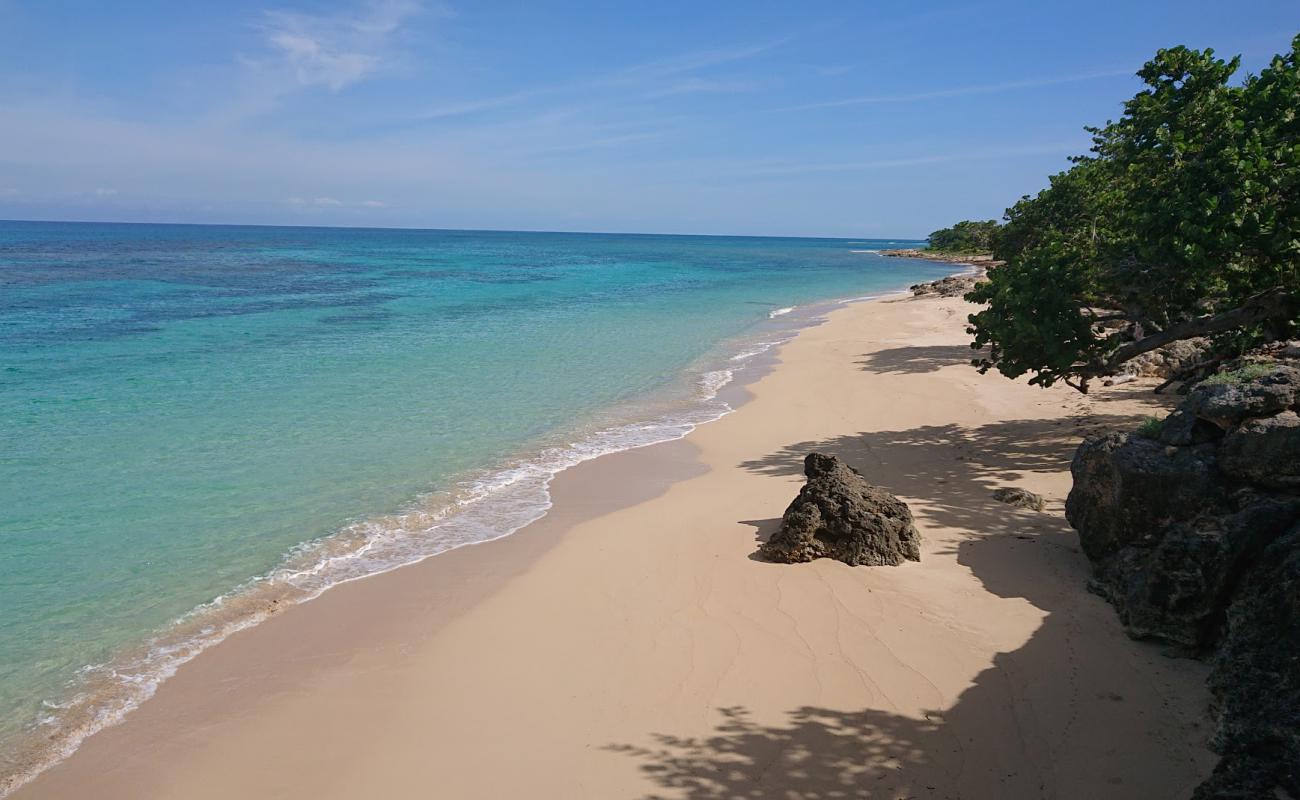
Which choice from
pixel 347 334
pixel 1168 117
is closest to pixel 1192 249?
pixel 1168 117

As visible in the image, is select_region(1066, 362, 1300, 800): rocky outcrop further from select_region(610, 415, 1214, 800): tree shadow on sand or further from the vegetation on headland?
the vegetation on headland

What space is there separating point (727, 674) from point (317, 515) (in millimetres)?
6550

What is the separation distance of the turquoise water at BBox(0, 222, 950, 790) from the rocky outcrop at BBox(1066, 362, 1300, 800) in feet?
22.8

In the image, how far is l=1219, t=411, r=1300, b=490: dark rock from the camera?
6.19m

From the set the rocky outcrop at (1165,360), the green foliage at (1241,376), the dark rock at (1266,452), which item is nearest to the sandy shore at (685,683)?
the dark rock at (1266,452)

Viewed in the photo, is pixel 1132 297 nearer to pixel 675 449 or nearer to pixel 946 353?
pixel 675 449

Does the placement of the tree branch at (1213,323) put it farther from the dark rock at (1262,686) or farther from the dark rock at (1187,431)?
the dark rock at (1262,686)

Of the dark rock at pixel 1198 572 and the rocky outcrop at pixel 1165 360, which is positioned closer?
the dark rock at pixel 1198 572

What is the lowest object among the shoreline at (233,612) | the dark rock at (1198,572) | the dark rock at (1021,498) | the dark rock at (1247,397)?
the shoreline at (233,612)

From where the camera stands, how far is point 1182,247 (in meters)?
9.01

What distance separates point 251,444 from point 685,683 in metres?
10.2

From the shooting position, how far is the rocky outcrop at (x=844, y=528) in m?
8.32

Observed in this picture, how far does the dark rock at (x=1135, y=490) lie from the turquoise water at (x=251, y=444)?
22.1ft

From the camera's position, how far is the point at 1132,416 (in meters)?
13.8
